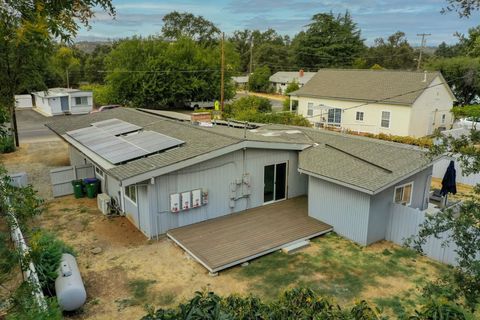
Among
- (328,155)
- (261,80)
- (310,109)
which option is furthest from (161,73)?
(261,80)

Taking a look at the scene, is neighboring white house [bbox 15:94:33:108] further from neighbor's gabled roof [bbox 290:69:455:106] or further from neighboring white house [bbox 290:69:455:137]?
neighboring white house [bbox 290:69:455:137]

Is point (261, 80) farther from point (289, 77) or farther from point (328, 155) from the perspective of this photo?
point (328, 155)

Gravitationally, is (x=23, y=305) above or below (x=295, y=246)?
above

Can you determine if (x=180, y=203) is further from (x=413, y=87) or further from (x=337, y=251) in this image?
(x=413, y=87)

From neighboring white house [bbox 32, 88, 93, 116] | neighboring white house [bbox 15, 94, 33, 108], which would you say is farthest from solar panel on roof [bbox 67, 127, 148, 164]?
neighboring white house [bbox 15, 94, 33, 108]

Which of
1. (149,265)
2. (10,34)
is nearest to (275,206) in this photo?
(149,265)

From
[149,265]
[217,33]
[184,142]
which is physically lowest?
[149,265]
